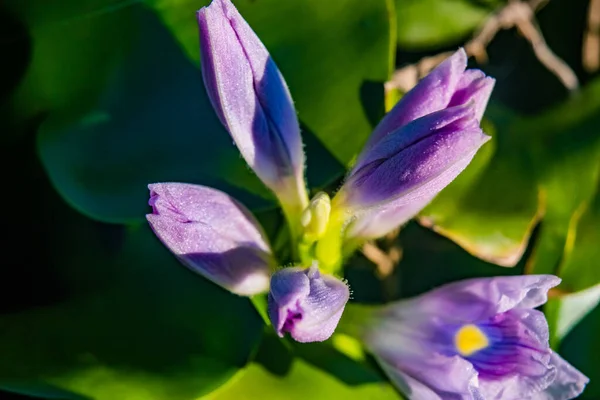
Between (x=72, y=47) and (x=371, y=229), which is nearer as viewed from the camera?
(x=371, y=229)

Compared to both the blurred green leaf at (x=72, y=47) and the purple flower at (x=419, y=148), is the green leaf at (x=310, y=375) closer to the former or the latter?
the purple flower at (x=419, y=148)

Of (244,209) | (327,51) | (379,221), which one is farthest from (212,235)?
(327,51)

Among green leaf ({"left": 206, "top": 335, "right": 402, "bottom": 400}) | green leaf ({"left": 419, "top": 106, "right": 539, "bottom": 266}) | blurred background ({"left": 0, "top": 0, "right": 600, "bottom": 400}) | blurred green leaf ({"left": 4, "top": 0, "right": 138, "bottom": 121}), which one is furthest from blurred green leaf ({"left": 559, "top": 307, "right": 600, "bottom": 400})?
blurred green leaf ({"left": 4, "top": 0, "right": 138, "bottom": 121})

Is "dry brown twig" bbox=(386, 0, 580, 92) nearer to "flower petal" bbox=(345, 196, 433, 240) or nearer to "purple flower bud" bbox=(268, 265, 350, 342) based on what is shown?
"flower petal" bbox=(345, 196, 433, 240)

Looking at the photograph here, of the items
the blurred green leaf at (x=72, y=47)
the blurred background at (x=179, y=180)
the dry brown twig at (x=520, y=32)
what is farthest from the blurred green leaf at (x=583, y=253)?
the blurred green leaf at (x=72, y=47)

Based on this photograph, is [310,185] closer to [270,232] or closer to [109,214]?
[270,232]

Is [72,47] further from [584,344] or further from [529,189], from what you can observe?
[584,344]

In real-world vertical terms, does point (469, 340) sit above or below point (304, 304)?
below
